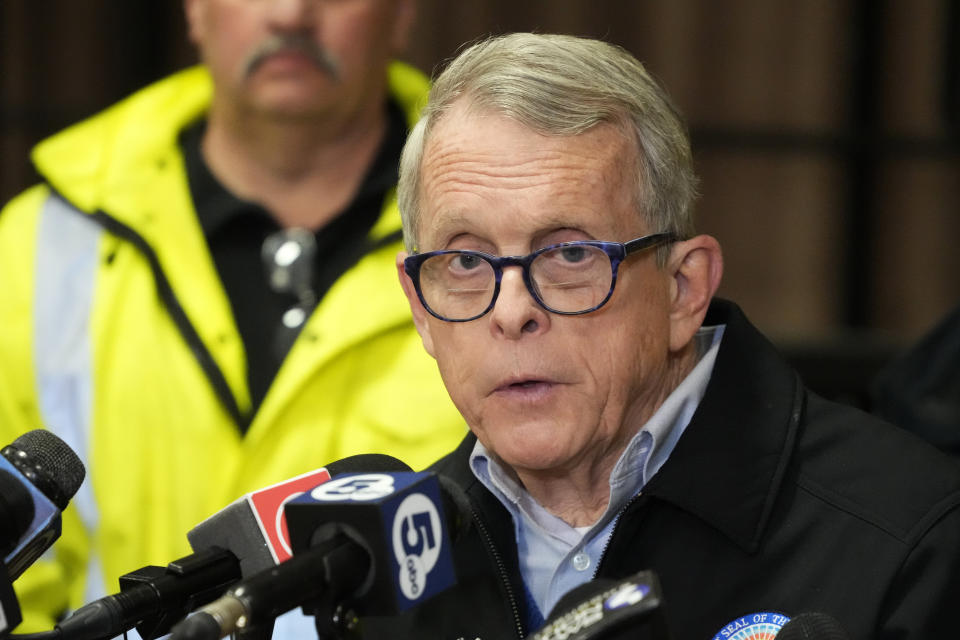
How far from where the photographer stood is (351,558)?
142 centimetres

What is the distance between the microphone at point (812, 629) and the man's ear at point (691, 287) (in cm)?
73

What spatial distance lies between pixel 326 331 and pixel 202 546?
1313 millimetres

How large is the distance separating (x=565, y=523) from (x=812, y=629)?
73cm

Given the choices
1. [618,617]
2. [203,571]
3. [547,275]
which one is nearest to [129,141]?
[547,275]

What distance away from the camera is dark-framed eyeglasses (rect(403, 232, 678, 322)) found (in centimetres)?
196

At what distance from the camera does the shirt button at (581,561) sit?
6.69 feet

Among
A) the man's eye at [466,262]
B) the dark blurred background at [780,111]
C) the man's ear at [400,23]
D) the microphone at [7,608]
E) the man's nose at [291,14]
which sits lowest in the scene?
the dark blurred background at [780,111]

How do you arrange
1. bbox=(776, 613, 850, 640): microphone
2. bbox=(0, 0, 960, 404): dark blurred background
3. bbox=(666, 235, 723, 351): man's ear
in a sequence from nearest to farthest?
bbox=(776, 613, 850, 640): microphone, bbox=(666, 235, 723, 351): man's ear, bbox=(0, 0, 960, 404): dark blurred background

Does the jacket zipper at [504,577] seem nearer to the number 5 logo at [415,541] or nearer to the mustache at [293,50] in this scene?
the number 5 logo at [415,541]

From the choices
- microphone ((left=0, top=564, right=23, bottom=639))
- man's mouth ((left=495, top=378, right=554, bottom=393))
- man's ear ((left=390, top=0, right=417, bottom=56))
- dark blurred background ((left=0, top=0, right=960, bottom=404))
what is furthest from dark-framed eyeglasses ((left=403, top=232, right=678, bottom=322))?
dark blurred background ((left=0, top=0, right=960, bottom=404))

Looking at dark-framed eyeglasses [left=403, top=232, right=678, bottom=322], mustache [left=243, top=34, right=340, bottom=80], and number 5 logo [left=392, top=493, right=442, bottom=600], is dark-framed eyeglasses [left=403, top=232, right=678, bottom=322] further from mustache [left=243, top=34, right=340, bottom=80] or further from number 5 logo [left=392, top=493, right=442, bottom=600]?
mustache [left=243, top=34, right=340, bottom=80]

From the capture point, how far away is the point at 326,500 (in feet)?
4.75

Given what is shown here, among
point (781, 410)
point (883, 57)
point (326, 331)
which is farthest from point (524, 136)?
point (883, 57)

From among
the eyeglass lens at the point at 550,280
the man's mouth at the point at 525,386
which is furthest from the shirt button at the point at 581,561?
the eyeglass lens at the point at 550,280
